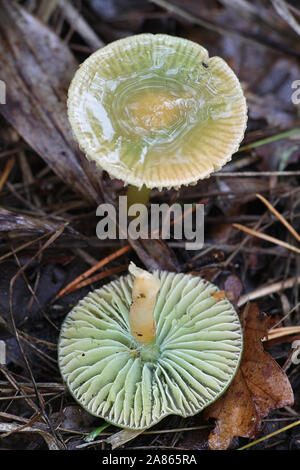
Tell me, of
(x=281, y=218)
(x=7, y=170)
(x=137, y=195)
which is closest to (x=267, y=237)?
(x=281, y=218)

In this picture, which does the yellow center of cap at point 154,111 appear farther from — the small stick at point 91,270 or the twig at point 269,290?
the twig at point 269,290

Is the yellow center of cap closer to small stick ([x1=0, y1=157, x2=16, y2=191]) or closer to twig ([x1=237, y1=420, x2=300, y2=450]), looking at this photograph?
small stick ([x1=0, y1=157, x2=16, y2=191])

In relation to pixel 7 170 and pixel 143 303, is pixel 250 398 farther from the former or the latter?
pixel 7 170

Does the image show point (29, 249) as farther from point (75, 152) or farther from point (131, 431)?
point (131, 431)

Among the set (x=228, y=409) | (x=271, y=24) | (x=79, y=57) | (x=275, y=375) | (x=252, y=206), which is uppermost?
(x=271, y=24)

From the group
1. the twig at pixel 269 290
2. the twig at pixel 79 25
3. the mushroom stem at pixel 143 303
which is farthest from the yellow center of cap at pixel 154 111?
the twig at pixel 79 25

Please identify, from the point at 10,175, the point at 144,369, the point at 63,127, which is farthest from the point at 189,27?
the point at 144,369

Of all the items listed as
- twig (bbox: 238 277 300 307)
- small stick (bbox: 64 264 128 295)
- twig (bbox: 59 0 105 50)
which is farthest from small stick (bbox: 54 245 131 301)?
twig (bbox: 59 0 105 50)
